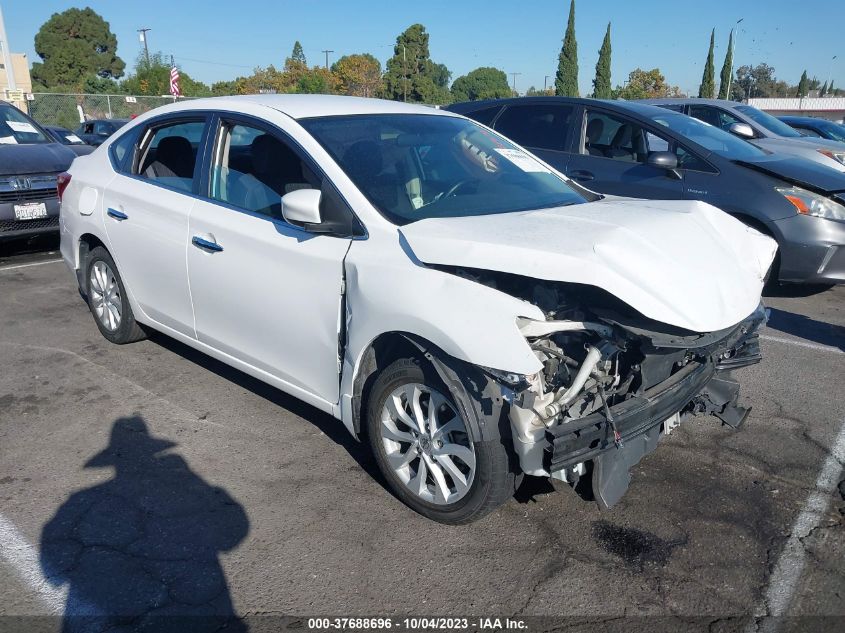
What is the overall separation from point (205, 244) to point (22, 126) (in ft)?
22.2

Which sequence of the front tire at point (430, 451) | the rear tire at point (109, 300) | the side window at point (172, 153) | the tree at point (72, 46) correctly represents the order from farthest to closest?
the tree at point (72, 46)
the rear tire at point (109, 300)
the side window at point (172, 153)
the front tire at point (430, 451)

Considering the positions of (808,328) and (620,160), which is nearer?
(808,328)

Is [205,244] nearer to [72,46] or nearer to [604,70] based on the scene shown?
[604,70]

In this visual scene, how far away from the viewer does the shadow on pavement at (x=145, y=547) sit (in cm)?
262

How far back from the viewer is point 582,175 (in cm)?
653

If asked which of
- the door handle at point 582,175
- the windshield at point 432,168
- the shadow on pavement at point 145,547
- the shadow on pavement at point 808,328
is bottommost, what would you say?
the shadow on pavement at point 145,547

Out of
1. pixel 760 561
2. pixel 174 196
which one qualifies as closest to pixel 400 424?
pixel 760 561

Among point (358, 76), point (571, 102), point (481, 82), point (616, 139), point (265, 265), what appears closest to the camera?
point (265, 265)

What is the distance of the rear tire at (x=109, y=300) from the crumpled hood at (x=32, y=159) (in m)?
3.56

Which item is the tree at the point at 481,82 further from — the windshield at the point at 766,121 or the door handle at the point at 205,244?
the door handle at the point at 205,244

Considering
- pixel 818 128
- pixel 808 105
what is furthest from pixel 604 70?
pixel 818 128

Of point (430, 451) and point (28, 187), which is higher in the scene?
point (28, 187)

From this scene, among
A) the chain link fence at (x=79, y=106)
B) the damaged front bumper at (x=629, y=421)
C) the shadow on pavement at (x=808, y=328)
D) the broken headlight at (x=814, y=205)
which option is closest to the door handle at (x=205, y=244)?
the damaged front bumper at (x=629, y=421)

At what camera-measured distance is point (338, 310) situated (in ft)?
10.8
